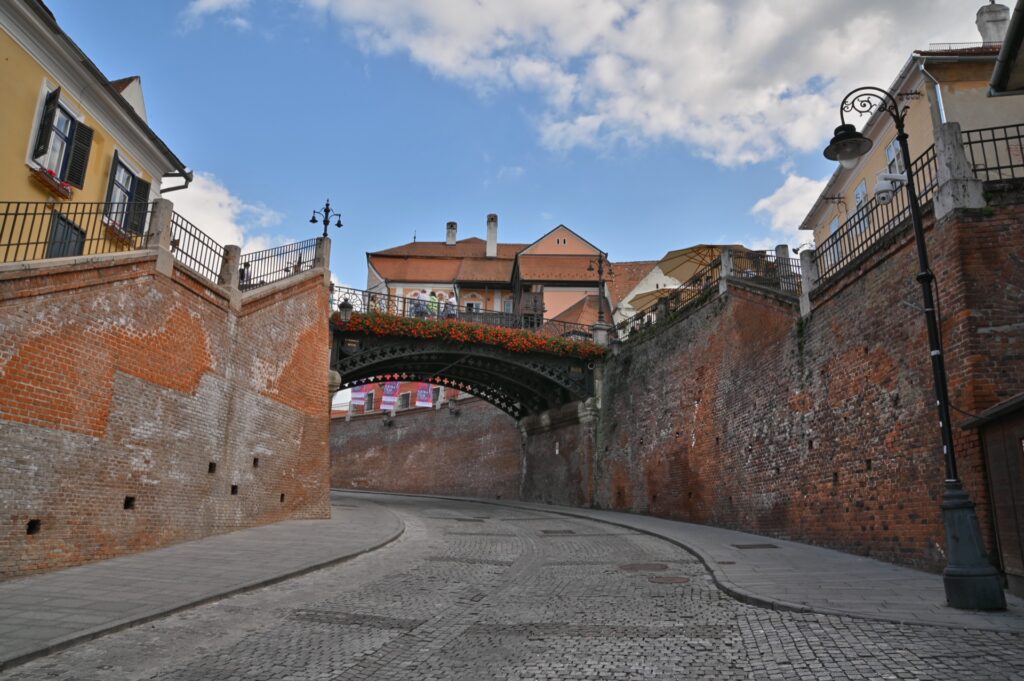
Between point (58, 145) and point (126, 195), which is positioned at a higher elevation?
point (126, 195)

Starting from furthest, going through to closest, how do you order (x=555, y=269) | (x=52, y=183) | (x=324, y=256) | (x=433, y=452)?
(x=555, y=269) < (x=433, y=452) < (x=324, y=256) < (x=52, y=183)

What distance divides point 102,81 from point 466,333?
15.0m

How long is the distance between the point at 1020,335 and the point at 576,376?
2087 centimetres

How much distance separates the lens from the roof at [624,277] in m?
52.2

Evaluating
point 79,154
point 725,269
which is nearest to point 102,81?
point 79,154

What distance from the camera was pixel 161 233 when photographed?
41.6 ft

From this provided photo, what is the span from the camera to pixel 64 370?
1023cm

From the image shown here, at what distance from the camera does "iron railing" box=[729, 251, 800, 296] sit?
18.5 metres

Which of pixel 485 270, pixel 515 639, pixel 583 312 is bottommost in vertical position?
pixel 515 639

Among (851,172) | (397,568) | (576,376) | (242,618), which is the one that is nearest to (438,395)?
(576,376)

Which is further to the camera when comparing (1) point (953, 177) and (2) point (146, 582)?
(1) point (953, 177)

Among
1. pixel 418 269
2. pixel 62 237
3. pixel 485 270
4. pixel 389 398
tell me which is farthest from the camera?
pixel 418 269

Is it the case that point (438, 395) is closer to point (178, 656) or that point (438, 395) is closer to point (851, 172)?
point (851, 172)

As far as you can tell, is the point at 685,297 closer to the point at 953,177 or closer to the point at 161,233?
the point at 953,177
